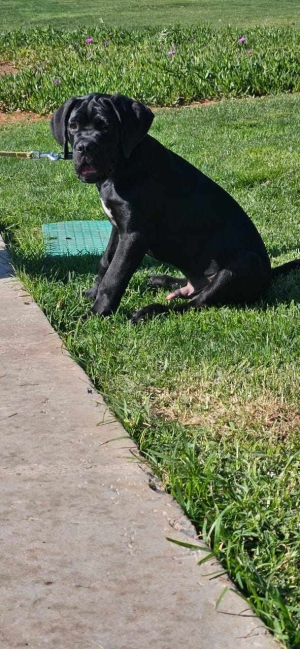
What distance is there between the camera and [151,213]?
4922 millimetres

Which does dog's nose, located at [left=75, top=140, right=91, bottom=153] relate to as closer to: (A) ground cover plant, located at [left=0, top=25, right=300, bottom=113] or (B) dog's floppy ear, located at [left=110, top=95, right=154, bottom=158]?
(B) dog's floppy ear, located at [left=110, top=95, right=154, bottom=158]

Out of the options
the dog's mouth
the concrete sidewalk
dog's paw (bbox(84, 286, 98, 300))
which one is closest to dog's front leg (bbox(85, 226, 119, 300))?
dog's paw (bbox(84, 286, 98, 300))

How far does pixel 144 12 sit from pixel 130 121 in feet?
89.5

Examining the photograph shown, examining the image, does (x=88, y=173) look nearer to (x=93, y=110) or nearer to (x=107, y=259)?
(x=93, y=110)

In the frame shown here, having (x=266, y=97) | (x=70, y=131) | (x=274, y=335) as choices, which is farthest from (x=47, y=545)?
(x=266, y=97)

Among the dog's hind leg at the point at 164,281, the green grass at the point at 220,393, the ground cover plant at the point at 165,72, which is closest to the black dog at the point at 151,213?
the green grass at the point at 220,393

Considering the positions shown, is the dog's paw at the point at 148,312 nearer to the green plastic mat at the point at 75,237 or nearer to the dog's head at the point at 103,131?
the dog's head at the point at 103,131

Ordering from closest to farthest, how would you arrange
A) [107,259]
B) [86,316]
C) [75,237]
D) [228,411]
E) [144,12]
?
1. [228,411]
2. [86,316]
3. [107,259]
4. [75,237]
5. [144,12]

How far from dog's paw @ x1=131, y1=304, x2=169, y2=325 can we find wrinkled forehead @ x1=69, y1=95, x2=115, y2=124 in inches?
37.9

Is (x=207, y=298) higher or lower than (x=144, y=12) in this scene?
higher

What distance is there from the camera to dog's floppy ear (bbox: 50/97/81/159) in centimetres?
482

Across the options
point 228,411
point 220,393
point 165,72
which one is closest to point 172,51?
point 165,72

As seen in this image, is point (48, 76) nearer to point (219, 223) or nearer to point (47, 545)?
point (219, 223)

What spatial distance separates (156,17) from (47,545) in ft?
91.6
